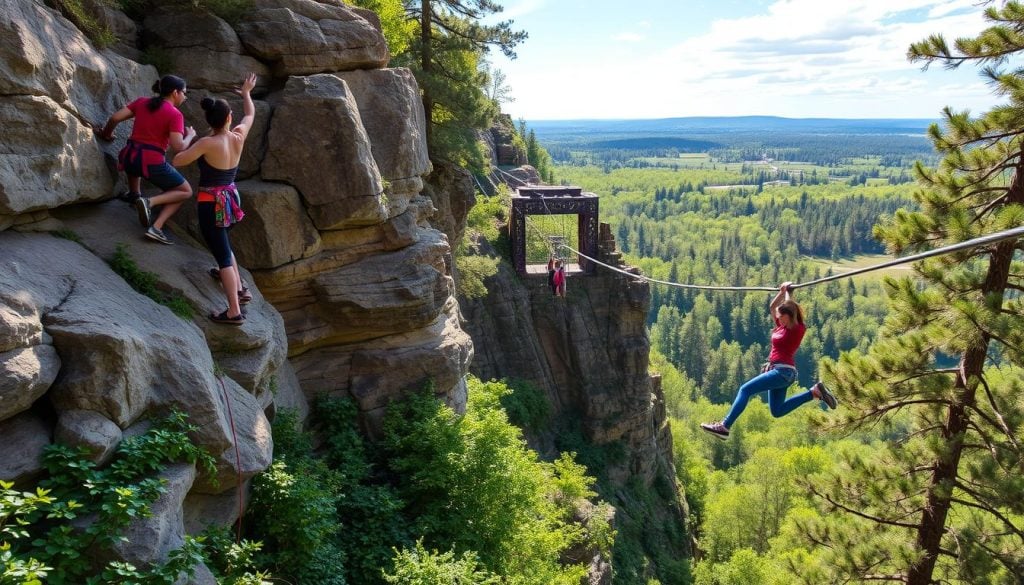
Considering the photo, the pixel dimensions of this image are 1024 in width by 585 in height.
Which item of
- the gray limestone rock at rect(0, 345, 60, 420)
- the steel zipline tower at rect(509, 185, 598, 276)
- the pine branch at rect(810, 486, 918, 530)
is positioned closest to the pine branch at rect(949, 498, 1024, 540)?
the pine branch at rect(810, 486, 918, 530)

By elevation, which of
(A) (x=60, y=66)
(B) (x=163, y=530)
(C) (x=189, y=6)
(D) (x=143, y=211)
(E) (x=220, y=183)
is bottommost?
(B) (x=163, y=530)

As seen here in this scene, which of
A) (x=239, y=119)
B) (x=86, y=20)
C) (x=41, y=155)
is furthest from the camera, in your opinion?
(x=239, y=119)

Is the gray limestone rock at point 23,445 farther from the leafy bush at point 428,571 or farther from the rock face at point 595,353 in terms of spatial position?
the rock face at point 595,353

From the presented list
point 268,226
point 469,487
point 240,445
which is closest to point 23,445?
point 240,445

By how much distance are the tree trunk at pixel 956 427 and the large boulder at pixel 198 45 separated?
1049 centimetres

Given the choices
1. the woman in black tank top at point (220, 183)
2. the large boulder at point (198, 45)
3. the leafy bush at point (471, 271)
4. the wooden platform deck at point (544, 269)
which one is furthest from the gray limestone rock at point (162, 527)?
the wooden platform deck at point (544, 269)

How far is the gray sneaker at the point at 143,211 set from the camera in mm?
7637

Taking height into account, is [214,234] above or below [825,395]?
above

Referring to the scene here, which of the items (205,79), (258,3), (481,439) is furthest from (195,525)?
(258,3)

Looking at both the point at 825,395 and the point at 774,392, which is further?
the point at 774,392

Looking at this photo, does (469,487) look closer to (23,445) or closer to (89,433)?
(89,433)

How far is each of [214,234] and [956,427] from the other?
10.0 m

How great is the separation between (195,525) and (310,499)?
1294mm

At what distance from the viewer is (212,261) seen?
8.50m
